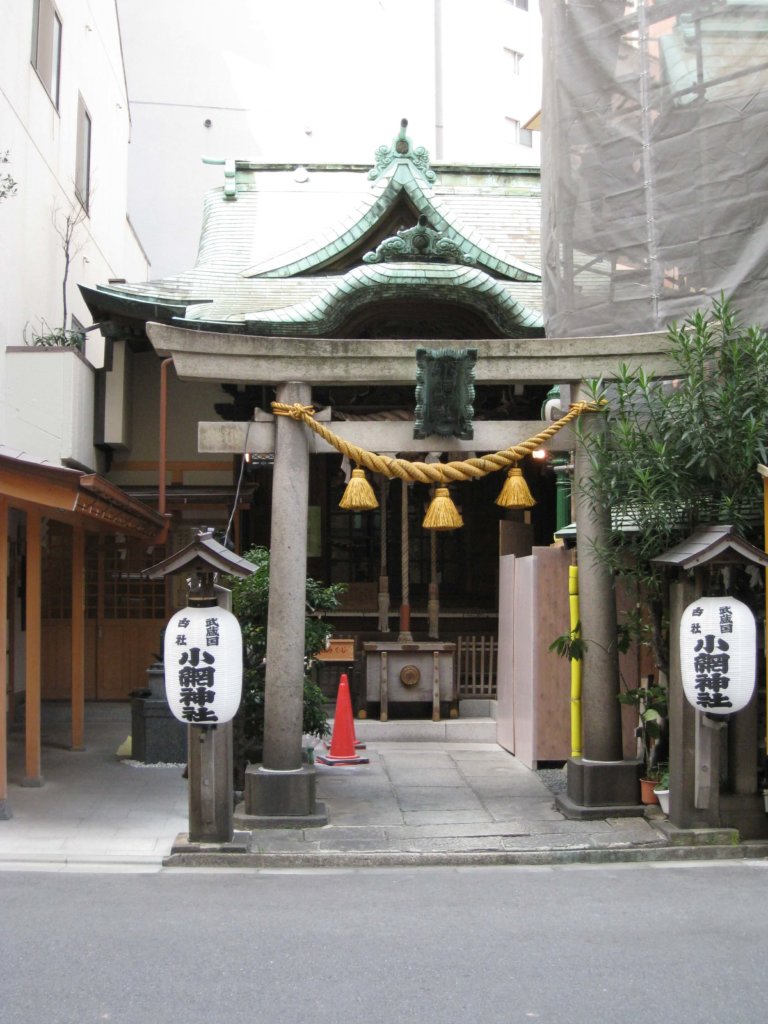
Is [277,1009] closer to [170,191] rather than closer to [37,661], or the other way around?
[37,661]

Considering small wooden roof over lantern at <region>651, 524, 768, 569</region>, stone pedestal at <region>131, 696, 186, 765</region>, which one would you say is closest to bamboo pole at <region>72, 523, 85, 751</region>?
stone pedestal at <region>131, 696, 186, 765</region>

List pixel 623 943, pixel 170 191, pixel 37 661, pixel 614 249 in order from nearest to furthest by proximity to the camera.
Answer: pixel 623 943 → pixel 37 661 → pixel 614 249 → pixel 170 191

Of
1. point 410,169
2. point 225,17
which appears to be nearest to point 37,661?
point 410,169

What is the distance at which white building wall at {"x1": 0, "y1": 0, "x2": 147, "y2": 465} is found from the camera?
1420 cm

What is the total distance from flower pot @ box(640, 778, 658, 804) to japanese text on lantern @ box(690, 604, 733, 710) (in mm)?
1718

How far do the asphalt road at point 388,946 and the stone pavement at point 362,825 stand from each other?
0.76 feet

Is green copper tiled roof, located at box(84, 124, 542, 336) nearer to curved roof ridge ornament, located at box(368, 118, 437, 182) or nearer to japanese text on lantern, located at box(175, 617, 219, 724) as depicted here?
curved roof ridge ornament, located at box(368, 118, 437, 182)

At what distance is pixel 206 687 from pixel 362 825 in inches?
84.8

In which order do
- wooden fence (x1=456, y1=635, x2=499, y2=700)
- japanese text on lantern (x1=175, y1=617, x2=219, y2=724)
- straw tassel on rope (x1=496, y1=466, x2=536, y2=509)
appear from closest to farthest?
japanese text on lantern (x1=175, y1=617, x2=219, y2=724) < straw tassel on rope (x1=496, y1=466, x2=536, y2=509) < wooden fence (x1=456, y1=635, x2=499, y2=700)

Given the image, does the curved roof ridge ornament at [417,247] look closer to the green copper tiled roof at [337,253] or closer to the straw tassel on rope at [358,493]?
the green copper tiled roof at [337,253]

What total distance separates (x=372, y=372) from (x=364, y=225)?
5.94 meters

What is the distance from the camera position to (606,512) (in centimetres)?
946

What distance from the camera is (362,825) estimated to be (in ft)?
30.6

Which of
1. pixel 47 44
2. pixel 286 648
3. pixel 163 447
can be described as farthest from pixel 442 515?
pixel 47 44
